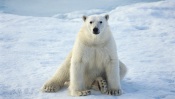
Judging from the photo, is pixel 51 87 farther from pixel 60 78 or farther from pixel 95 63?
pixel 95 63

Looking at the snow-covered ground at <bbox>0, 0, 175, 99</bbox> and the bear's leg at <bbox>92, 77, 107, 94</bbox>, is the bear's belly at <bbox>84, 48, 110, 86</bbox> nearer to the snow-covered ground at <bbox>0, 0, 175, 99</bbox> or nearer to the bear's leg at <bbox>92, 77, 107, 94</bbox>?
the bear's leg at <bbox>92, 77, 107, 94</bbox>

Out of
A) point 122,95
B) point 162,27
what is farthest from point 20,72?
point 162,27

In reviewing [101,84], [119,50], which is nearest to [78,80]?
[101,84]

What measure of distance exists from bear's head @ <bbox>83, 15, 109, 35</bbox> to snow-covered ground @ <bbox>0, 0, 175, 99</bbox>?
82 cm

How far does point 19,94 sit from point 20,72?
117cm

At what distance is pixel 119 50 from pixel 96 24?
3461 millimetres

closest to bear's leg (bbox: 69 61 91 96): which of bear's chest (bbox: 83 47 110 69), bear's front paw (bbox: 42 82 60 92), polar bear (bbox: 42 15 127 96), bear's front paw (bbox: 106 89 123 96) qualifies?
polar bear (bbox: 42 15 127 96)

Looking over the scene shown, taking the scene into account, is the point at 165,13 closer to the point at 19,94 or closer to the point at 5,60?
the point at 5,60

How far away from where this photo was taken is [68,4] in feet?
105

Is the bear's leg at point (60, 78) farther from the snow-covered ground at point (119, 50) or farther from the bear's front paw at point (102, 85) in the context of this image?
the bear's front paw at point (102, 85)

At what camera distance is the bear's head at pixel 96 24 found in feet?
13.5

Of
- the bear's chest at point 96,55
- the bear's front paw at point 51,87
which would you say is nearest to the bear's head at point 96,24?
the bear's chest at point 96,55

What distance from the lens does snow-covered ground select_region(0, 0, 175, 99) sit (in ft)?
15.2

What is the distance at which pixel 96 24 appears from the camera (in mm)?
4219
